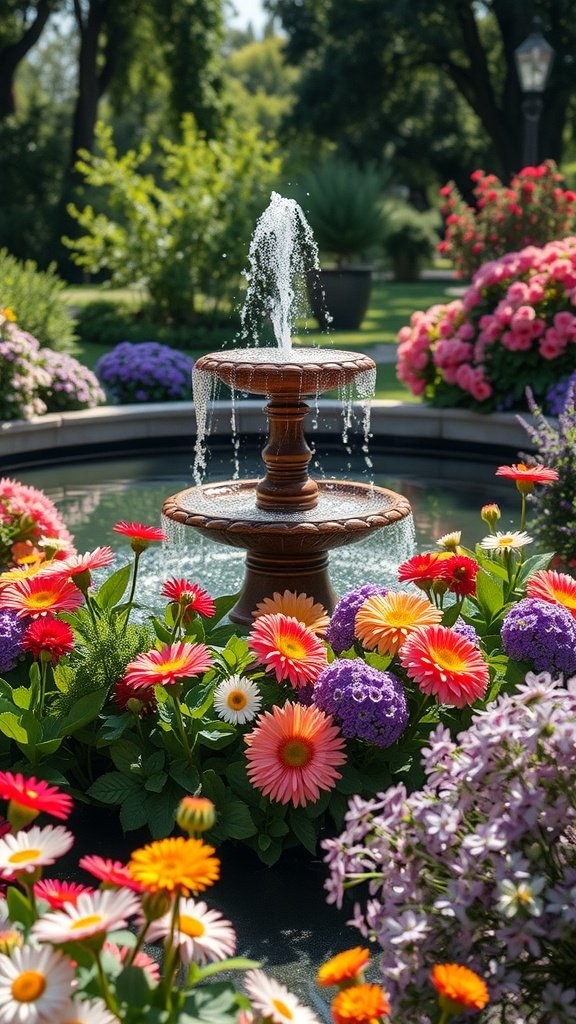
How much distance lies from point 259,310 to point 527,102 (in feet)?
A: 14.7

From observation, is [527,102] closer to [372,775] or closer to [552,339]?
[552,339]

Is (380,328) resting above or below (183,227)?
below

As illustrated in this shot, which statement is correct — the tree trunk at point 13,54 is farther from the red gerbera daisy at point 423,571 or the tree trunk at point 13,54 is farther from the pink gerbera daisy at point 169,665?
the pink gerbera daisy at point 169,665

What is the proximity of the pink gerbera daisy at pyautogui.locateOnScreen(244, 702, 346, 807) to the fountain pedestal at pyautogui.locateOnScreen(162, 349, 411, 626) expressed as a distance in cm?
157

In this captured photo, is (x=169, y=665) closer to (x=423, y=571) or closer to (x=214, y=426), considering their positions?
(x=423, y=571)

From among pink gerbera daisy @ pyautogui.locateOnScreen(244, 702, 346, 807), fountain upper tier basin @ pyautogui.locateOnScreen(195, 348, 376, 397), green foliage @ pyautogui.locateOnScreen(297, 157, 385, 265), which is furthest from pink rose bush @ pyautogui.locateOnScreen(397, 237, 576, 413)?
green foliage @ pyautogui.locateOnScreen(297, 157, 385, 265)

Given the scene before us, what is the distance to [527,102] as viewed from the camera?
14414 mm

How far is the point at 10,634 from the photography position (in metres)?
3.84

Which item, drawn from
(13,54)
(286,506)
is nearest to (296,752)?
(286,506)

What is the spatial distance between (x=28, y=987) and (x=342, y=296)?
1704 cm

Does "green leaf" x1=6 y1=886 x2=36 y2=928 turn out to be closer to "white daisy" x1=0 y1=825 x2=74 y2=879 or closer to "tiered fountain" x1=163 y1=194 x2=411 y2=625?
"white daisy" x1=0 y1=825 x2=74 y2=879

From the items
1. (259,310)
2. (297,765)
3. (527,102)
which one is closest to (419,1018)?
(297,765)

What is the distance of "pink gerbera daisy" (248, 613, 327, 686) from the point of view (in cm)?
338

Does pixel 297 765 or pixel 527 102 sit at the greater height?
pixel 527 102
